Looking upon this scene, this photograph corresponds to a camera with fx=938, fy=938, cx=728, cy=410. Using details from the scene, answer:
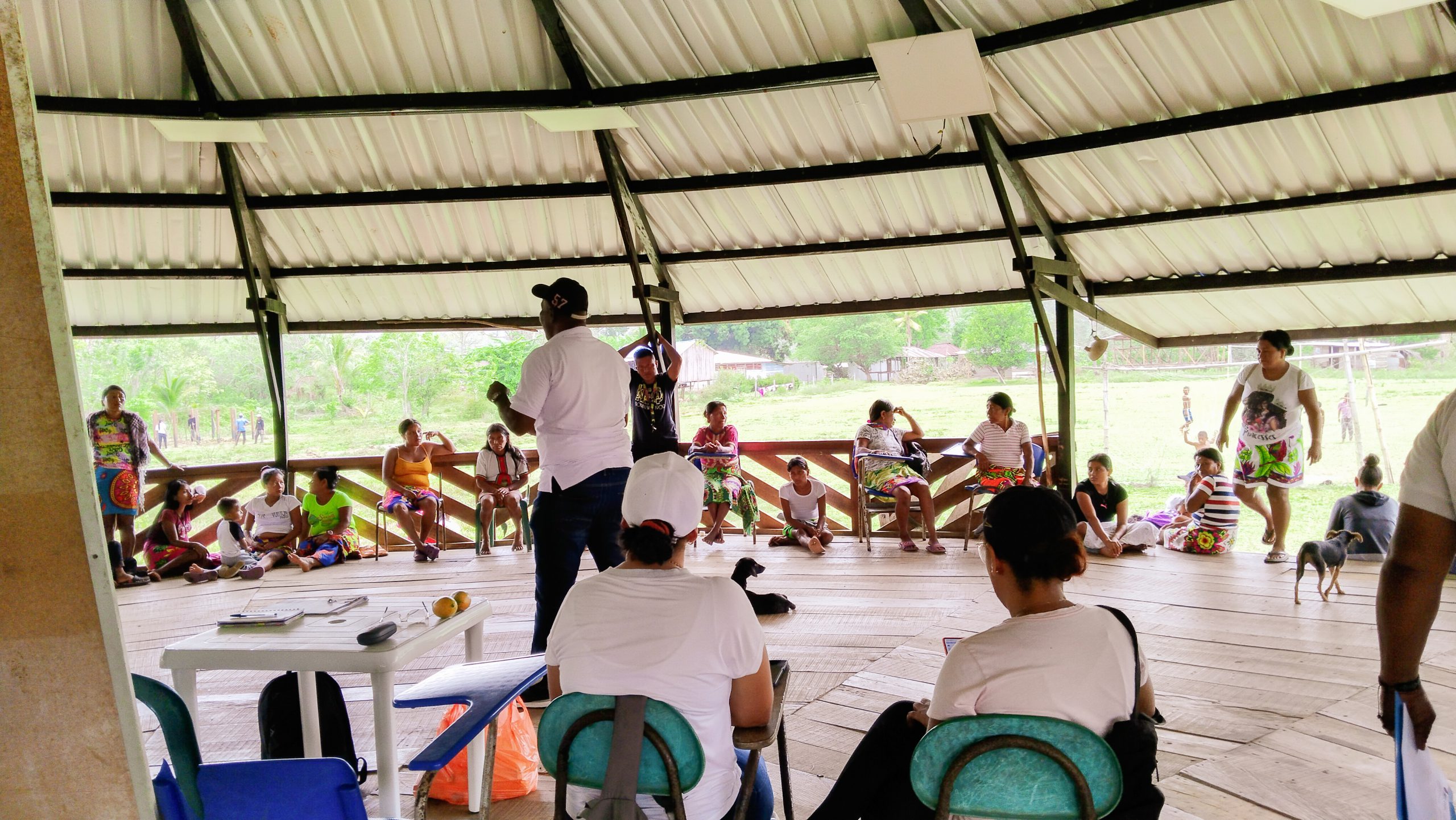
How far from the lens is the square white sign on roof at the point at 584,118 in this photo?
591 cm

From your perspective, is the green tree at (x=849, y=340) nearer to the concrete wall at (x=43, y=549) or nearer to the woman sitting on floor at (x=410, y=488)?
the woman sitting on floor at (x=410, y=488)

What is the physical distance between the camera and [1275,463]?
5.80m

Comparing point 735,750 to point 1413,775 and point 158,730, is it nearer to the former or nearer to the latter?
point 1413,775

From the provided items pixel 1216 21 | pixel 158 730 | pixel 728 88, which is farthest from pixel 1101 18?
pixel 158 730

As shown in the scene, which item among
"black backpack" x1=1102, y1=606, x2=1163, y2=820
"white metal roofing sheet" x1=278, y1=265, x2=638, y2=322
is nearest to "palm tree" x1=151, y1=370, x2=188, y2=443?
"white metal roofing sheet" x1=278, y1=265, x2=638, y2=322

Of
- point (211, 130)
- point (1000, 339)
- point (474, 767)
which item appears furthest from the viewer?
point (1000, 339)

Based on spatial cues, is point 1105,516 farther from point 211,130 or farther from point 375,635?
point 211,130

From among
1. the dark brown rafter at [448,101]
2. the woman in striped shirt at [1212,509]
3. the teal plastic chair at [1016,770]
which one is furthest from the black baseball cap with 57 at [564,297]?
the woman in striped shirt at [1212,509]

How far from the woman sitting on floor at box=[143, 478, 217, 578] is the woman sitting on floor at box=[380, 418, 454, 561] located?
128 cm

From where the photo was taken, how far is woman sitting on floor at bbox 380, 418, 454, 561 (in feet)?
23.5

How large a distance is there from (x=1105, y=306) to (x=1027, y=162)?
5.21 ft

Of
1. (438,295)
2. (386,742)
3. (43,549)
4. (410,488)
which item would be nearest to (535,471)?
(410,488)

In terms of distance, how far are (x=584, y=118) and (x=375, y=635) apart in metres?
4.47

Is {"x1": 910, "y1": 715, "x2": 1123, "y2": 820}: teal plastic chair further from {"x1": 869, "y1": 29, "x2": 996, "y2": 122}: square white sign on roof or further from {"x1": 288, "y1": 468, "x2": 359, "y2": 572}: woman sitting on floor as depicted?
{"x1": 288, "y1": 468, "x2": 359, "y2": 572}: woman sitting on floor
